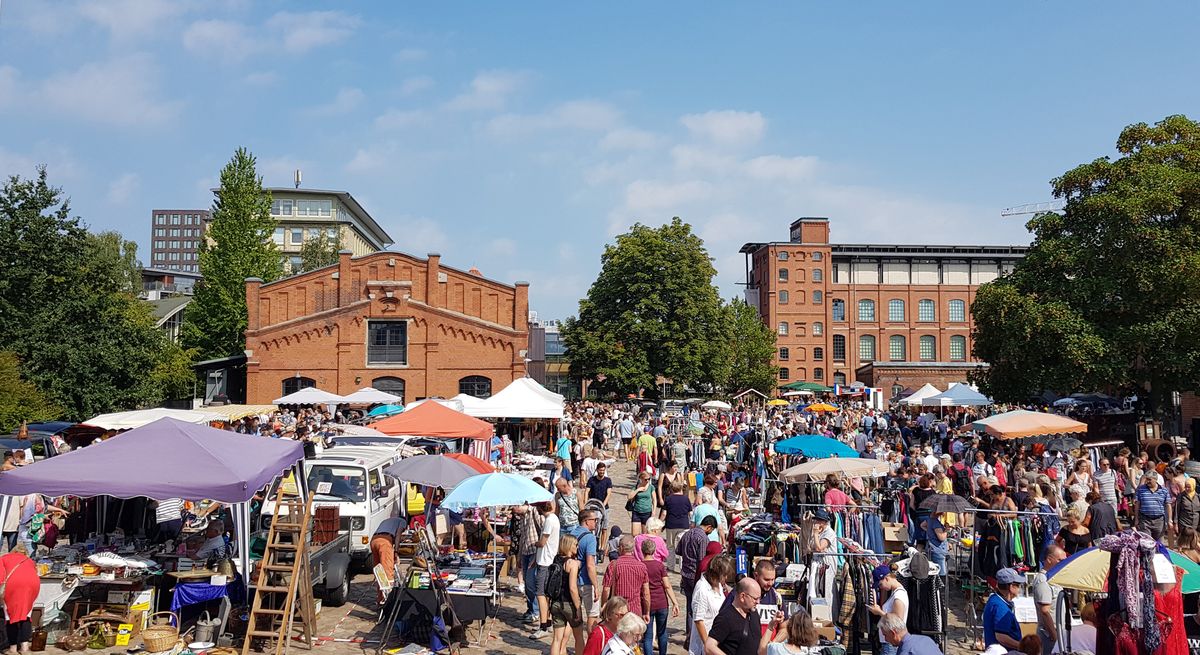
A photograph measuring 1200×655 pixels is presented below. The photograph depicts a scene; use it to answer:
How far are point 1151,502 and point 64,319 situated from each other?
32.4 metres

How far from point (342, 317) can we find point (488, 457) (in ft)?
68.8

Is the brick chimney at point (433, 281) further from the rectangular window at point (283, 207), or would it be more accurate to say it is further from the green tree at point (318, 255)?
the rectangular window at point (283, 207)

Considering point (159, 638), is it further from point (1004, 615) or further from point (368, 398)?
point (368, 398)

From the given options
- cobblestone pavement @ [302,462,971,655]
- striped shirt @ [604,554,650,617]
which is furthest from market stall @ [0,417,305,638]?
striped shirt @ [604,554,650,617]

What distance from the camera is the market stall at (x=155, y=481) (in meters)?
9.21

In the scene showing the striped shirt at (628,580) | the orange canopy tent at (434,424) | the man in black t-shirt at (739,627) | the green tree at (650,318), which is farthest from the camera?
the green tree at (650,318)

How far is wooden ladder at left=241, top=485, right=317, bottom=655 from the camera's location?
9203mm

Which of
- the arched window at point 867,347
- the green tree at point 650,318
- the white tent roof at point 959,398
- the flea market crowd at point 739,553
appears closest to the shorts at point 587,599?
the flea market crowd at point 739,553

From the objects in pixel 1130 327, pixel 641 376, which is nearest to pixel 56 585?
pixel 1130 327

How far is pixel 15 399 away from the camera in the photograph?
25.4m

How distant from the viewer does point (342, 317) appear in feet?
131

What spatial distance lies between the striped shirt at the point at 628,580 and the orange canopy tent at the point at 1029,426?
13.2m

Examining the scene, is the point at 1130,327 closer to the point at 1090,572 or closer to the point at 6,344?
the point at 1090,572

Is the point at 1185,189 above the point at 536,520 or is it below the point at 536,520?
above
